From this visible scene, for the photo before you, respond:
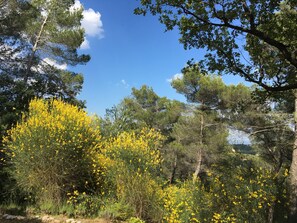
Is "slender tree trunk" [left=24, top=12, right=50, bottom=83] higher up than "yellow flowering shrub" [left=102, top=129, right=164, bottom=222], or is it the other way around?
"slender tree trunk" [left=24, top=12, right=50, bottom=83]

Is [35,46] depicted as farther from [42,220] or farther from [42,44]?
[42,220]

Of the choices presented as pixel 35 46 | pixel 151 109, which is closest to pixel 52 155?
pixel 35 46

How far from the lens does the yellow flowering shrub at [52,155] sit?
6.36m

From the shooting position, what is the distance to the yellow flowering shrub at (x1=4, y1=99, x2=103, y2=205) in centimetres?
636

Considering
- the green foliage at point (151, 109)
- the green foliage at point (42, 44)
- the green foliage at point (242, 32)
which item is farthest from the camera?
the green foliage at point (151, 109)

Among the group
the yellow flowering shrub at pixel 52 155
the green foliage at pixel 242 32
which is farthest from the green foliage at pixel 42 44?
the green foliage at pixel 242 32

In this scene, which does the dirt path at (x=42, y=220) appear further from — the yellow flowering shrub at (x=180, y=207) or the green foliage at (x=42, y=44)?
the green foliage at (x=42, y=44)

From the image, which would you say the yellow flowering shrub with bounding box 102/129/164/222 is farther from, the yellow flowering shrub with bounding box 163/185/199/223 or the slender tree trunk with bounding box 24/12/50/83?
the slender tree trunk with bounding box 24/12/50/83

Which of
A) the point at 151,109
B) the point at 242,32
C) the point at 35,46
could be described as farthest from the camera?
the point at 151,109

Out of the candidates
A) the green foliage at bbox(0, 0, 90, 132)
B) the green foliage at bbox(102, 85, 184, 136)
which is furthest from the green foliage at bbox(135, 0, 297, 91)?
the green foliage at bbox(102, 85, 184, 136)

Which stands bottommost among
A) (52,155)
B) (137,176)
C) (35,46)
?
(137,176)

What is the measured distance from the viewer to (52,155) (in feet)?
21.0

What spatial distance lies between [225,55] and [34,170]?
4.89 m

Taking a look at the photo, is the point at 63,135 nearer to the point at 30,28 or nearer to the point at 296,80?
the point at 296,80
